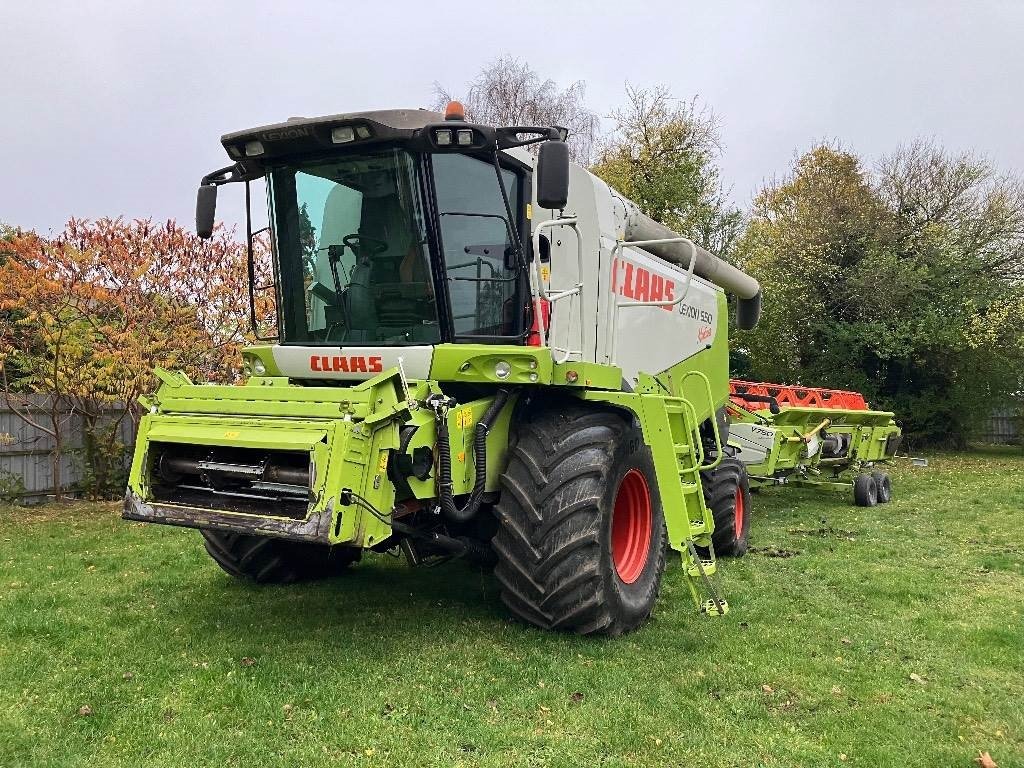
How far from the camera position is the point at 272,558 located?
232 inches

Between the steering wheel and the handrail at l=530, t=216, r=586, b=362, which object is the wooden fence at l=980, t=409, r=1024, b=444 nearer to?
the handrail at l=530, t=216, r=586, b=362

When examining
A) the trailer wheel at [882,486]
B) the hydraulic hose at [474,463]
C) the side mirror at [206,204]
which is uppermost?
the side mirror at [206,204]

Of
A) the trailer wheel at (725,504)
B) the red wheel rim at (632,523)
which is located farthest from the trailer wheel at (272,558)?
the trailer wheel at (725,504)

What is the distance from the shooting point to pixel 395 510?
4.48m

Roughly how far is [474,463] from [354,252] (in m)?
1.50

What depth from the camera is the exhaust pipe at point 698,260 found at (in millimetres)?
6535

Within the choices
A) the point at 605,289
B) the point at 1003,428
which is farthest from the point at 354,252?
the point at 1003,428

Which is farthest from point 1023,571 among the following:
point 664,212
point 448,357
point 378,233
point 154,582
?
point 664,212

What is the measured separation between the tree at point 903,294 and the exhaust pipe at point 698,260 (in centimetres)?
1047

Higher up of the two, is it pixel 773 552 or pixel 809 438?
pixel 809 438

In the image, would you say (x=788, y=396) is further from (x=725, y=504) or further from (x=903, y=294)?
(x=903, y=294)

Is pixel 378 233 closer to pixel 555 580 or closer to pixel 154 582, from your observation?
pixel 555 580

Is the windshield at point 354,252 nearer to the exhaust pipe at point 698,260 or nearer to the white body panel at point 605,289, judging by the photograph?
the white body panel at point 605,289

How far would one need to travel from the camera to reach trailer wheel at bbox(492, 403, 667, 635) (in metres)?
4.62
